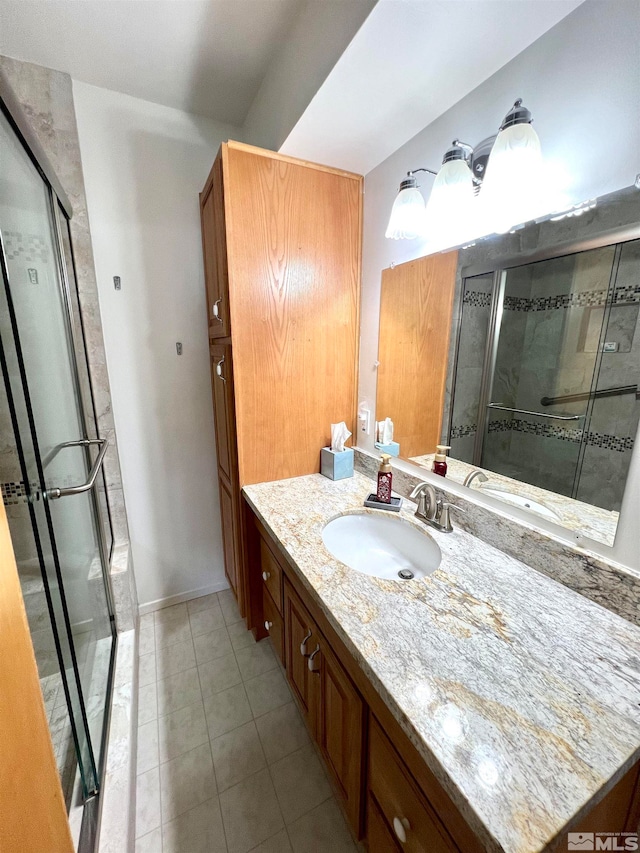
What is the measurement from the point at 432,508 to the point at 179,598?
1.60 metres

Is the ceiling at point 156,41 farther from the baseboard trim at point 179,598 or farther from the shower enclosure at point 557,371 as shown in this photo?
the baseboard trim at point 179,598

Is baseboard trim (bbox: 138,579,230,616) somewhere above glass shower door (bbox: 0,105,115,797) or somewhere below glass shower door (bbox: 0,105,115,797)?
below

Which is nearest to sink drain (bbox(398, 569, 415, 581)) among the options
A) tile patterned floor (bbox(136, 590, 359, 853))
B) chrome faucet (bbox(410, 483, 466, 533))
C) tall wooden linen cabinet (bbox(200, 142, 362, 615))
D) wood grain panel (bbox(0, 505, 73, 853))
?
chrome faucet (bbox(410, 483, 466, 533))

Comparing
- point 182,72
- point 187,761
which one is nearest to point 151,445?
point 187,761

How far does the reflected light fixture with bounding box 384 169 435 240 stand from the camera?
1.10m

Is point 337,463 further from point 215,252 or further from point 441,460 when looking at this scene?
point 215,252

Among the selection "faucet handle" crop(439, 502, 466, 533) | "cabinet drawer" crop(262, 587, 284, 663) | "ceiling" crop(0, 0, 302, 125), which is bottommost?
"cabinet drawer" crop(262, 587, 284, 663)

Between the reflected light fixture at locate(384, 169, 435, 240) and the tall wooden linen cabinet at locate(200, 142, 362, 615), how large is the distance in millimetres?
343

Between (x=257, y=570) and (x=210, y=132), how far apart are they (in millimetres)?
2077

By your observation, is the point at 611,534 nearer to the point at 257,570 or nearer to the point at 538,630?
the point at 538,630

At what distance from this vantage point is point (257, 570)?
5.08ft

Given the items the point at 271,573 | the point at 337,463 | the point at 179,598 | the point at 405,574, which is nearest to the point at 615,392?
the point at 405,574

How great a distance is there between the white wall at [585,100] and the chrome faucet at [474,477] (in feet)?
1.15

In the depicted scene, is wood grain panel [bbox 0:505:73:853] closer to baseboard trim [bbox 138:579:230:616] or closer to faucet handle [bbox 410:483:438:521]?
faucet handle [bbox 410:483:438:521]
